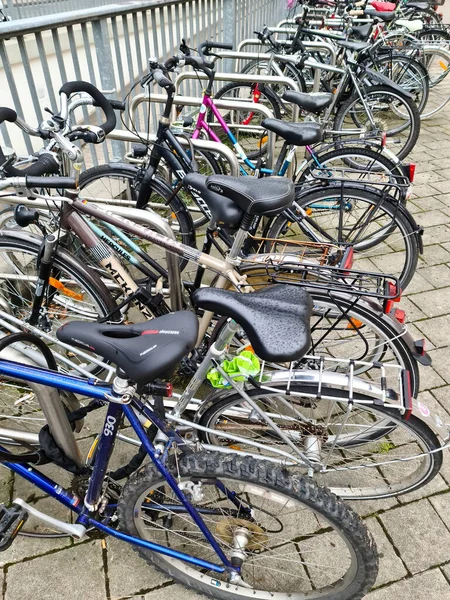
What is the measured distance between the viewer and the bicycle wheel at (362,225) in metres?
2.79

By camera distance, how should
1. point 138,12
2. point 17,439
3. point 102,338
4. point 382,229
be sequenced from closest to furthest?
point 102,338
point 17,439
point 382,229
point 138,12

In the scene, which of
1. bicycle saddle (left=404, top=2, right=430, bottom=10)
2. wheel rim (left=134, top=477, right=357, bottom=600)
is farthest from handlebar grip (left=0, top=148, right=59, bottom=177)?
bicycle saddle (left=404, top=2, right=430, bottom=10)

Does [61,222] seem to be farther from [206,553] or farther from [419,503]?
[419,503]

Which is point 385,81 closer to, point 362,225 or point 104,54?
point 362,225

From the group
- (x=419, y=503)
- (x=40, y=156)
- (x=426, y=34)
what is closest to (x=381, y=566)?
(x=419, y=503)

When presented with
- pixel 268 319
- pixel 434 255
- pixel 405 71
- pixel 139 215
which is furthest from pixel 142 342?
pixel 405 71

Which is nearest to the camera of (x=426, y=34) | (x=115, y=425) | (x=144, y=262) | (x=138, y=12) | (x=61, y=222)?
(x=115, y=425)

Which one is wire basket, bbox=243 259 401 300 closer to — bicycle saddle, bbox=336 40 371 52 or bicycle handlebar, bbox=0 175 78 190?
bicycle handlebar, bbox=0 175 78 190

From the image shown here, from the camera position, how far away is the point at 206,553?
187 cm

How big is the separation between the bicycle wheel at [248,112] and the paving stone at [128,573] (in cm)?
359

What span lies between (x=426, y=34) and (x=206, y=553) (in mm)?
9176

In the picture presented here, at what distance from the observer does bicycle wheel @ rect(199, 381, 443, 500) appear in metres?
1.70

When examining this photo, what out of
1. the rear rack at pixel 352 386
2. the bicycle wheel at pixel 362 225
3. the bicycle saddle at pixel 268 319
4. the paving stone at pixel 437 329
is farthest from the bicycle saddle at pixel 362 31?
the bicycle saddle at pixel 268 319

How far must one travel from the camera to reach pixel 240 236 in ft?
6.23
